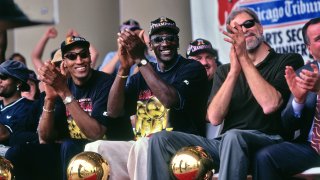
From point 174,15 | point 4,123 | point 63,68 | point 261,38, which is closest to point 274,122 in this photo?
point 261,38

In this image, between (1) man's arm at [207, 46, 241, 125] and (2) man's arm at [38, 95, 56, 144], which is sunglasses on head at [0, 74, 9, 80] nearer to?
(2) man's arm at [38, 95, 56, 144]

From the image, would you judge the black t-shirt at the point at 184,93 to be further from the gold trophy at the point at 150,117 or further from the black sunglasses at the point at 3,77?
the black sunglasses at the point at 3,77

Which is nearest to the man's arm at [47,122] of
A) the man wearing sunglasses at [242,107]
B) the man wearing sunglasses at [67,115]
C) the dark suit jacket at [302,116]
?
the man wearing sunglasses at [67,115]

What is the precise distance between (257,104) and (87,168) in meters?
1.25

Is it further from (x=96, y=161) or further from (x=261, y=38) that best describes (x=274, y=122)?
(x=96, y=161)

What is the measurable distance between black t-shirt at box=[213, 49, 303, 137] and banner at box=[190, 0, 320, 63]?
197cm

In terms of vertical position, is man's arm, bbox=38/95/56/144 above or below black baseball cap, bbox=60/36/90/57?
below

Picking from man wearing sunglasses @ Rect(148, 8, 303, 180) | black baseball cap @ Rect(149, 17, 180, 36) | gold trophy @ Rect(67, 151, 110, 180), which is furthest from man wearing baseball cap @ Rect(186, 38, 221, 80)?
gold trophy @ Rect(67, 151, 110, 180)

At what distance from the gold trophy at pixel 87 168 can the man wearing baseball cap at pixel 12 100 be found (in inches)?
73.2

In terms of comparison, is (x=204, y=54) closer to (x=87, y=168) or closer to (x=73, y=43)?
(x=73, y=43)

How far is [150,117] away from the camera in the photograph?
7094 mm

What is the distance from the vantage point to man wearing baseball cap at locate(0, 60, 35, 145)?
26.6 feet

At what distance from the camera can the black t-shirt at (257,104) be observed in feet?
21.4

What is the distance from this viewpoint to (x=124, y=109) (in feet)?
23.8
